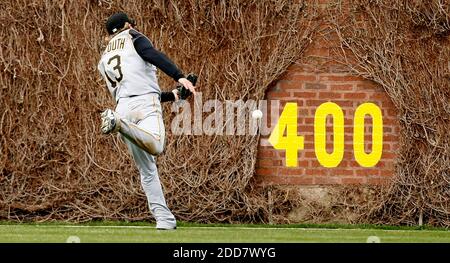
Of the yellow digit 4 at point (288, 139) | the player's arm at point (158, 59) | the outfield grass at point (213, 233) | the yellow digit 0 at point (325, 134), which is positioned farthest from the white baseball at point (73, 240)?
the yellow digit 0 at point (325, 134)

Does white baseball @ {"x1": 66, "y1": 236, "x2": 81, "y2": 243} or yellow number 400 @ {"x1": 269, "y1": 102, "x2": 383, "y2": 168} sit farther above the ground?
yellow number 400 @ {"x1": 269, "y1": 102, "x2": 383, "y2": 168}

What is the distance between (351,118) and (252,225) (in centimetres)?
168

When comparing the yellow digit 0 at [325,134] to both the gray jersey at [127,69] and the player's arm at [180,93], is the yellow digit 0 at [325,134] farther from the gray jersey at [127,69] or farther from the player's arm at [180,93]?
the gray jersey at [127,69]

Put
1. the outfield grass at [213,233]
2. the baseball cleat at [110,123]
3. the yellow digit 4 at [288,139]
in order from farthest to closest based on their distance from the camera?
the yellow digit 4 at [288,139] → the baseball cleat at [110,123] → the outfield grass at [213,233]

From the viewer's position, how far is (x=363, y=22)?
45.2 feet

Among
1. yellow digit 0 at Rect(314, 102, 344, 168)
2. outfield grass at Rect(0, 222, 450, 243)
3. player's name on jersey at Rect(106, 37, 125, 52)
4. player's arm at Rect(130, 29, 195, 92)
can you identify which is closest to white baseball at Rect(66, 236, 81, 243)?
outfield grass at Rect(0, 222, 450, 243)

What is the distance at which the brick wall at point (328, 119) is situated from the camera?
1383 cm

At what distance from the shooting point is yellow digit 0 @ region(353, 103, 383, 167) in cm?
1384

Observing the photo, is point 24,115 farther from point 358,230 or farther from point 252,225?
point 358,230

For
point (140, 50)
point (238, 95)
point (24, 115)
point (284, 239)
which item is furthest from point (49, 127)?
point (284, 239)

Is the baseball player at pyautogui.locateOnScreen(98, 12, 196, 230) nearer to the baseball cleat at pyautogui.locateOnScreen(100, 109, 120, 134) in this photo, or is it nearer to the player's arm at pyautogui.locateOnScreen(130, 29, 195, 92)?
the player's arm at pyautogui.locateOnScreen(130, 29, 195, 92)

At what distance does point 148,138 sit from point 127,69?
A: 706 millimetres

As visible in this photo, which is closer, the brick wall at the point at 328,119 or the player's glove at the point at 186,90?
the player's glove at the point at 186,90

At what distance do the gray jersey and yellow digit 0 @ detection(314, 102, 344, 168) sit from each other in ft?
9.77
